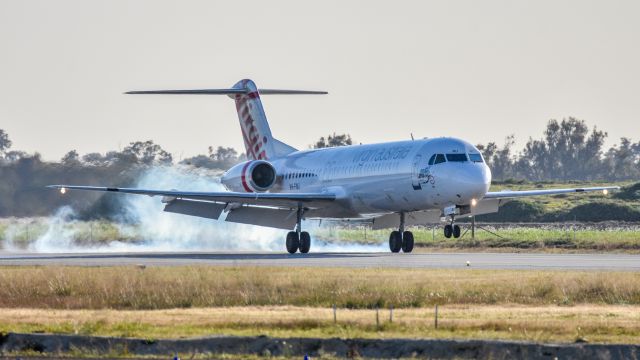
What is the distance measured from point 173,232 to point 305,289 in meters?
31.3

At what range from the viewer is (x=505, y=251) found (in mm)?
54188

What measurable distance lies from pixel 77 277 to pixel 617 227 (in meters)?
46.6

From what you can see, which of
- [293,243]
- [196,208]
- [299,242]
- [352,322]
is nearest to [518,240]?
[299,242]

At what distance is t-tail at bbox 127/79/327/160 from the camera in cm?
6078

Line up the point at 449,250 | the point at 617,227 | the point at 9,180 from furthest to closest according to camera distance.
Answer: the point at 617,227
the point at 9,180
the point at 449,250

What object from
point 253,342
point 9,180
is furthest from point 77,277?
point 9,180

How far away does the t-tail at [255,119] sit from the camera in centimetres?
6078

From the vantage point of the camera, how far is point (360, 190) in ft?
171

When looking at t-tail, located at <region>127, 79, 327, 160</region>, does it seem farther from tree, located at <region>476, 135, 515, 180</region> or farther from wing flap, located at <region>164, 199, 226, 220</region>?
tree, located at <region>476, 135, 515, 180</region>

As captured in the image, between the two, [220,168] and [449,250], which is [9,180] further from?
[449,250]

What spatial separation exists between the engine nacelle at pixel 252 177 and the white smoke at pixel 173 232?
390 centimetres

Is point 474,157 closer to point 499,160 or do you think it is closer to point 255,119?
point 255,119

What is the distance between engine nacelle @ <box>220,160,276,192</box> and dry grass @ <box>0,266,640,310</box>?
67.9ft

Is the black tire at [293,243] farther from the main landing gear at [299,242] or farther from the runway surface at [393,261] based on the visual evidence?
the runway surface at [393,261]
